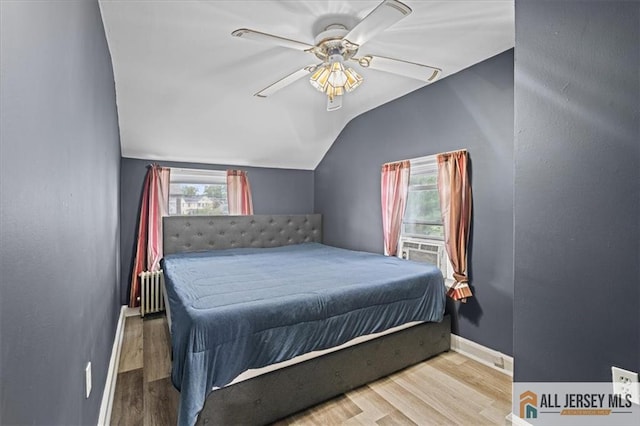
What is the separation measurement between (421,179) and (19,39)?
3201mm

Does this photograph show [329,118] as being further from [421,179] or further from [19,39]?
[19,39]

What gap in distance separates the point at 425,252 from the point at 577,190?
226cm

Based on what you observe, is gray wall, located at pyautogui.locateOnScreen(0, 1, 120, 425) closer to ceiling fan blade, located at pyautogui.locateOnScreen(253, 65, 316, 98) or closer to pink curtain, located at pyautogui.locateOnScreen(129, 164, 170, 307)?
ceiling fan blade, located at pyautogui.locateOnScreen(253, 65, 316, 98)

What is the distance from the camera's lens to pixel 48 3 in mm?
804

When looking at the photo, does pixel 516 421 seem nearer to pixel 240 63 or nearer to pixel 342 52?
pixel 342 52

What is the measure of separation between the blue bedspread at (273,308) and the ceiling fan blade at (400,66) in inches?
60.8

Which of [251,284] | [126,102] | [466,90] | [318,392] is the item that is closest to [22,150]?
[251,284]

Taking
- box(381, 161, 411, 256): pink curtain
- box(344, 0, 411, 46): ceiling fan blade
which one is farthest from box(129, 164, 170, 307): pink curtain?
box(344, 0, 411, 46): ceiling fan blade

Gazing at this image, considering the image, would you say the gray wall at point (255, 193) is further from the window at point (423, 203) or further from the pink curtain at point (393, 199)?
the window at point (423, 203)

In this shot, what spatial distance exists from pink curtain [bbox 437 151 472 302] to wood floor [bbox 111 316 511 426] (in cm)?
63

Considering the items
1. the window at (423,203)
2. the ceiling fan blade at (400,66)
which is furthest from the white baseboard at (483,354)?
the ceiling fan blade at (400,66)

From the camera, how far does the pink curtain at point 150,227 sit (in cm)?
377

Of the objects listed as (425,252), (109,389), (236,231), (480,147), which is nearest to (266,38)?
(480,147)

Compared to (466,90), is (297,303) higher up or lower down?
lower down
